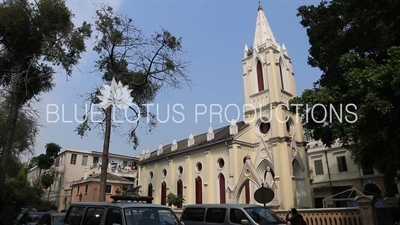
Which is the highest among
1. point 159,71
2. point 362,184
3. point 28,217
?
point 159,71

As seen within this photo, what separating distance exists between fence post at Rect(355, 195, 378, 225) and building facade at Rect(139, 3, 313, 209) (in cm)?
1104

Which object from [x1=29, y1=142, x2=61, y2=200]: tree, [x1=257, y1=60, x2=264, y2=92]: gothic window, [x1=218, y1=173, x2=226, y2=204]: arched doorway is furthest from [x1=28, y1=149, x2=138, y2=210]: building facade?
[x1=257, y1=60, x2=264, y2=92]: gothic window

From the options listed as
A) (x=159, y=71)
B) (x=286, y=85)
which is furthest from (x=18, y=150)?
(x=286, y=85)

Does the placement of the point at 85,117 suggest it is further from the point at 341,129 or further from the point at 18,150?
the point at 341,129

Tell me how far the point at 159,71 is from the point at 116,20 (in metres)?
4.02

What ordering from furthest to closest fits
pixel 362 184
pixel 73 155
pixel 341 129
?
pixel 73 155 → pixel 362 184 → pixel 341 129

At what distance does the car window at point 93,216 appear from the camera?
7504 mm

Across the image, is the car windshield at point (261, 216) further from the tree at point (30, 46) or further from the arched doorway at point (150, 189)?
the arched doorway at point (150, 189)

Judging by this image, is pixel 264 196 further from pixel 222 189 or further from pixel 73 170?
pixel 73 170

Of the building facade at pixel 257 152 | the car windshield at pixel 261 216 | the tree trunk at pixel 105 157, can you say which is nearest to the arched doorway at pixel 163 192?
the building facade at pixel 257 152

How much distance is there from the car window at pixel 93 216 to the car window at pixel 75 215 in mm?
298

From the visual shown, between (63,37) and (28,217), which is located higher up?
(63,37)

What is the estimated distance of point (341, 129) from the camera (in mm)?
12703

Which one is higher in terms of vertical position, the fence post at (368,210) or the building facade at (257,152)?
the building facade at (257,152)
